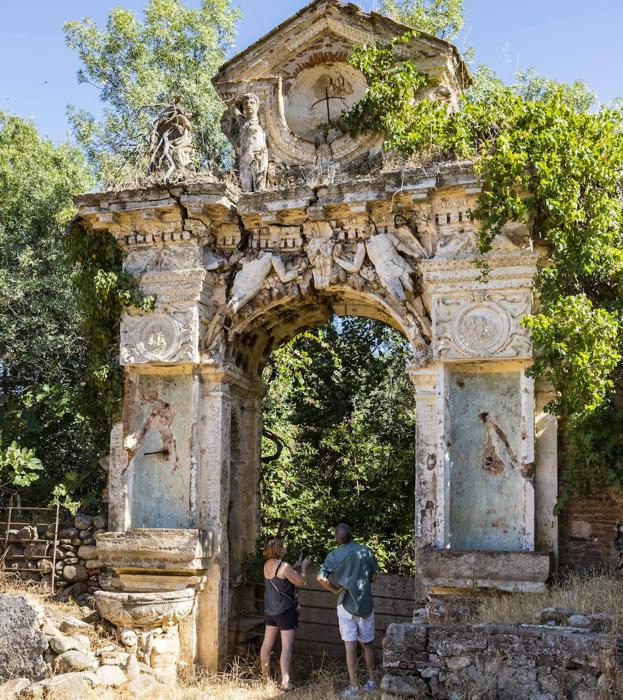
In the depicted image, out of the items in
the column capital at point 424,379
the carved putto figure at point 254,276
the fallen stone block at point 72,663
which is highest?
the carved putto figure at point 254,276

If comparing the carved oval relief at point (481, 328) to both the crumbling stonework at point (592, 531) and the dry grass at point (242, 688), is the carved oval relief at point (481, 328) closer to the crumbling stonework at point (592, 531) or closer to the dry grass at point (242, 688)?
the crumbling stonework at point (592, 531)

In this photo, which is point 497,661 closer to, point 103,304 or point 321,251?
point 321,251

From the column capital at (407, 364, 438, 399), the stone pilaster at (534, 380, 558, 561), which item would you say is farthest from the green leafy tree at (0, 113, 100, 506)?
the stone pilaster at (534, 380, 558, 561)

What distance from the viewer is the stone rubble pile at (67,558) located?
1123 cm

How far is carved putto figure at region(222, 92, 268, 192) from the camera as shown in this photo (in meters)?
11.5

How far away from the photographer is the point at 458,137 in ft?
33.7

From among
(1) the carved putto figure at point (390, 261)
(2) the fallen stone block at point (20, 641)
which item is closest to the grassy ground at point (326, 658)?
(2) the fallen stone block at point (20, 641)

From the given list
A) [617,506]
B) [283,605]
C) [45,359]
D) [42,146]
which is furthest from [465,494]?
[42,146]

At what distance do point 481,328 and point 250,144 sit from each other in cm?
377

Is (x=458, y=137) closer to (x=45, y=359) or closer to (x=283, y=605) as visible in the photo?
(x=283, y=605)

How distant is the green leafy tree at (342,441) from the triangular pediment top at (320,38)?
588 centimetres

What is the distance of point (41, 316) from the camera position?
1658cm

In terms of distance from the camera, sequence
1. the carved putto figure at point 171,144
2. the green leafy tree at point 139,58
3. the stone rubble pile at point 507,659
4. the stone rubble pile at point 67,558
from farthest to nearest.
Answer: the green leafy tree at point 139,58 < the carved putto figure at point 171,144 < the stone rubble pile at point 67,558 < the stone rubble pile at point 507,659

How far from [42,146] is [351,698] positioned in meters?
13.8
